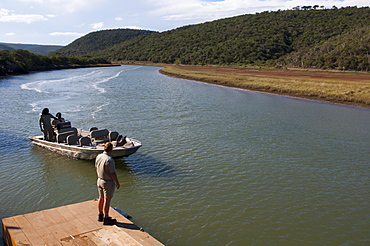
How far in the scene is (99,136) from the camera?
15.0 m

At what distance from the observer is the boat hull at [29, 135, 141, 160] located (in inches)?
537

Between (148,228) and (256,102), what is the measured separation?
25.9m

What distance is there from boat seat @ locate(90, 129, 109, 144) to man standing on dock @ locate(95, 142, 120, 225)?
23.5 ft

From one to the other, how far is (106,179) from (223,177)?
255 inches

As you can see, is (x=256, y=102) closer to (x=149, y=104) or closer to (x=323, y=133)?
(x=149, y=104)

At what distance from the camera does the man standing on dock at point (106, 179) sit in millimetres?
7457

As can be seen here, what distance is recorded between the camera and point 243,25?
456ft

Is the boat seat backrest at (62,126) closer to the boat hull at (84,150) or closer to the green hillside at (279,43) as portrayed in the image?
the boat hull at (84,150)

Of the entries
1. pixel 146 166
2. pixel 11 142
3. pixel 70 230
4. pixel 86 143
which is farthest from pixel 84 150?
pixel 70 230

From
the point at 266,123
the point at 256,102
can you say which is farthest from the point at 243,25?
the point at 266,123

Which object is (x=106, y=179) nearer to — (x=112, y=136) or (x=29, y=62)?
(x=112, y=136)

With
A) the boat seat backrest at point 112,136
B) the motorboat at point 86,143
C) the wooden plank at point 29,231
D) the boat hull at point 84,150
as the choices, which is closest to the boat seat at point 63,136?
the motorboat at point 86,143

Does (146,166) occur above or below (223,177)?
above

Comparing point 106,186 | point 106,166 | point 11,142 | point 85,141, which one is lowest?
point 11,142
